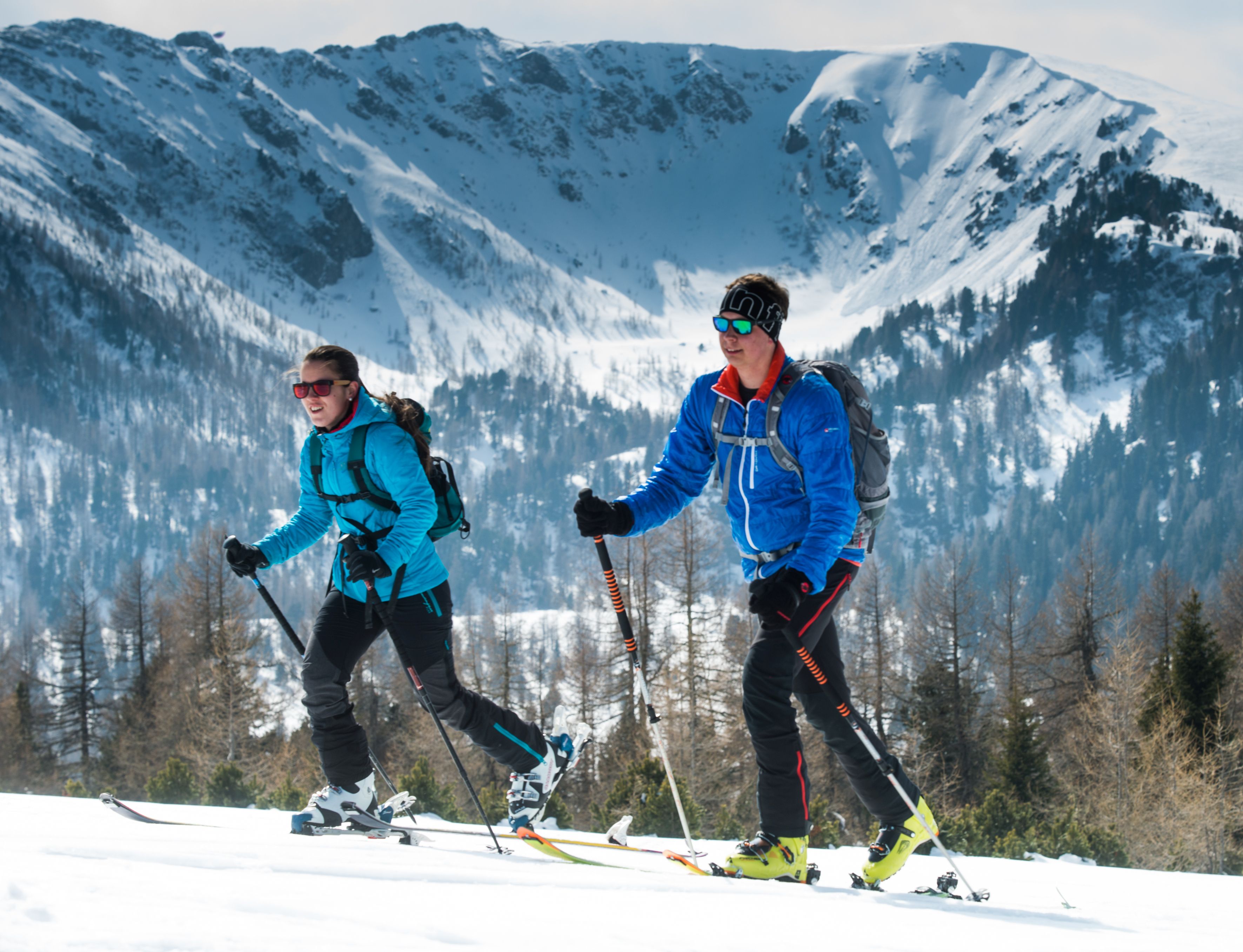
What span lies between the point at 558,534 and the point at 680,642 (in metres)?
164

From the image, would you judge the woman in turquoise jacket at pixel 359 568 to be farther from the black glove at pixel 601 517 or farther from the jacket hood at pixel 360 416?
the black glove at pixel 601 517

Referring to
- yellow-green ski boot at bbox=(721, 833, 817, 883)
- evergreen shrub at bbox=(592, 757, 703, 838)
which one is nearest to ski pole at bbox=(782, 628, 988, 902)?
yellow-green ski boot at bbox=(721, 833, 817, 883)

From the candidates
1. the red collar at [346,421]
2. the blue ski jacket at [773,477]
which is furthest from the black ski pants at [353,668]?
the blue ski jacket at [773,477]

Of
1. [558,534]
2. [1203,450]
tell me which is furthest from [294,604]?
[1203,450]

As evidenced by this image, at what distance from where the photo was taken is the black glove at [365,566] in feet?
15.0

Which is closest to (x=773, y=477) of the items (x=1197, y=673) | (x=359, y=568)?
(x=359, y=568)

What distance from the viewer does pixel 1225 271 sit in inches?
7067

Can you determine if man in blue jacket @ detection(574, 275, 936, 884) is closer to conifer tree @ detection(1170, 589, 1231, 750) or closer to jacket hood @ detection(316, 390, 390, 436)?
jacket hood @ detection(316, 390, 390, 436)

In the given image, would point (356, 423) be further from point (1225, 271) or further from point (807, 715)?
point (1225, 271)

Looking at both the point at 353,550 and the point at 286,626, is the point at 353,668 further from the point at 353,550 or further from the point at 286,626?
the point at 286,626

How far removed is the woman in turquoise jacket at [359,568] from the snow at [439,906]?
60 cm

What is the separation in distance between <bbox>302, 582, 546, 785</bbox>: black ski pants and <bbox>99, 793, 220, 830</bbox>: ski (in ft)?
2.24

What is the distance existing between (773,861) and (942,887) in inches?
34.0

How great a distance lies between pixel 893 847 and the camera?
447cm
